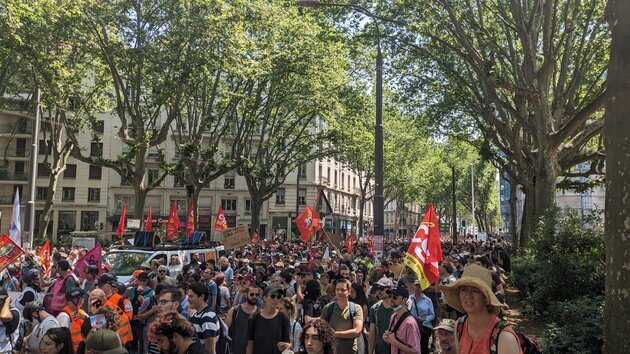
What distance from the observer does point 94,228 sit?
5269 centimetres

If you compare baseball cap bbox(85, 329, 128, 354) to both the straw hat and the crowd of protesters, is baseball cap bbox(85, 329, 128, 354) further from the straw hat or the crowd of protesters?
the straw hat

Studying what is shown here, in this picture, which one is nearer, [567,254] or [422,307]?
[422,307]

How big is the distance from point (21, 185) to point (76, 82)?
3443 centimetres

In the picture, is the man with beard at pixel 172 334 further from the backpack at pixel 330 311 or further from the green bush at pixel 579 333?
the green bush at pixel 579 333

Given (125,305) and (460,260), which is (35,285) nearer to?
(125,305)

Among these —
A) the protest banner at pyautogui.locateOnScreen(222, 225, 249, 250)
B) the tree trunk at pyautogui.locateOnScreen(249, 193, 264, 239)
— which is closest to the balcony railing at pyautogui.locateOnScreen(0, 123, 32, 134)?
the tree trunk at pyautogui.locateOnScreen(249, 193, 264, 239)

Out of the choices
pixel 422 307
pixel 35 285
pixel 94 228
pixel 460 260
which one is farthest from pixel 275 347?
pixel 94 228

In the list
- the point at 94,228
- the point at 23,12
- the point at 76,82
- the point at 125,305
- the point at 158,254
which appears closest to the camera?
the point at 125,305

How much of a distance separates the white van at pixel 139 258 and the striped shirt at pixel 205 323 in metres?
6.79

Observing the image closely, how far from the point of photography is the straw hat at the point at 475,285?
368 cm

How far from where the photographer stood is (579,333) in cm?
668

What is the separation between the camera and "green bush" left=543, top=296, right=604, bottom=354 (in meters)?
6.46

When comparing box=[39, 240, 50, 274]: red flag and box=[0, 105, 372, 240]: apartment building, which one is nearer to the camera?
box=[39, 240, 50, 274]: red flag

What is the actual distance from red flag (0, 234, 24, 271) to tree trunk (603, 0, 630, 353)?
794 centimetres
